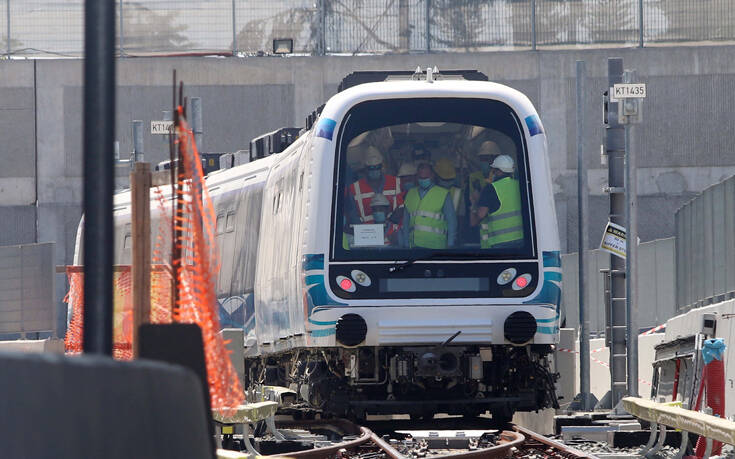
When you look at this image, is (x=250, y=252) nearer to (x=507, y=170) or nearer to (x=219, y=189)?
(x=219, y=189)

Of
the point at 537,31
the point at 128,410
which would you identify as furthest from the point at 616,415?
the point at 537,31

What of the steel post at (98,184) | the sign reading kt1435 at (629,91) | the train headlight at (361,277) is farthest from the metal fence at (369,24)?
the steel post at (98,184)

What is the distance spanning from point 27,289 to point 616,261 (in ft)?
46.2

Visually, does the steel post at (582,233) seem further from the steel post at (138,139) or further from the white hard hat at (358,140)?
the white hard hat at (358,140)

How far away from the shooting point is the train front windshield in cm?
1523

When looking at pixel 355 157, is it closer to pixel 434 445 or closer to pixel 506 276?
pixel 506 276

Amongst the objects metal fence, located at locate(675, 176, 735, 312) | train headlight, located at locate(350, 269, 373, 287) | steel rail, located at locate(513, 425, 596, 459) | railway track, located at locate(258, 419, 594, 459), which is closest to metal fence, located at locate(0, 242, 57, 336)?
metal fence, located at locate(675, 176, 735, 312)

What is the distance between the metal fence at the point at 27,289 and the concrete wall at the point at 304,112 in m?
12.6

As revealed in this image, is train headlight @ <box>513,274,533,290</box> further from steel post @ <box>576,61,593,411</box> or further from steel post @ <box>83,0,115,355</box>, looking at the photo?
steel post @ <box>576,61,593,411</box>

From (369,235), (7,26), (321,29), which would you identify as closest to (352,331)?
(369,235)

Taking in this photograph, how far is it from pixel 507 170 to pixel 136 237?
8.51 metres

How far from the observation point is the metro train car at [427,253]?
15070mm

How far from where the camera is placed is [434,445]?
49.7 ft

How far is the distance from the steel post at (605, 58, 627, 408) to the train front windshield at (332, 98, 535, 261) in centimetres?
824
